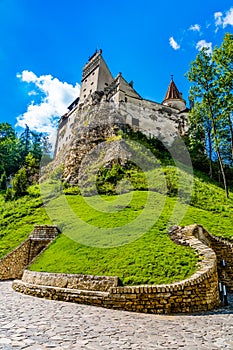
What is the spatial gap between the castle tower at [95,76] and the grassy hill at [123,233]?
3061 centimetres

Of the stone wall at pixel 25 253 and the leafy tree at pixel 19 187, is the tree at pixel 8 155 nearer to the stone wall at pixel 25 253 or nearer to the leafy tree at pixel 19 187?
the leafy tree at pixel 19 187

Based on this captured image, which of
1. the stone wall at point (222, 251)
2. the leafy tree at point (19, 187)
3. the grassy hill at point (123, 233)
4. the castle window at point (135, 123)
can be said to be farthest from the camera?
the castle window at point (135, 123)

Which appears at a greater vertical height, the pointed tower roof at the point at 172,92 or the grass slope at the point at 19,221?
the pointed tower roof at the point at 172,92

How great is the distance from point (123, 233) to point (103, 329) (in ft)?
22.5

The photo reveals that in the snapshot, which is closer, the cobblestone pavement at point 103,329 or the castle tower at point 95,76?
the cobblestone pavement at point 103,329

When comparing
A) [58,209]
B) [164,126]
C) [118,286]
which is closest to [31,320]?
[118,286]

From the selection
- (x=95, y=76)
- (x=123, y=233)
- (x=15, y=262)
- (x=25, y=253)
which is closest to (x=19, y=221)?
(x=25, y=253)

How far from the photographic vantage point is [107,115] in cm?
4141

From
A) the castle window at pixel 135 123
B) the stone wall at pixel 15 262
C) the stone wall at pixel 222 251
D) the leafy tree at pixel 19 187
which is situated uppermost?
the castle window at pixel 135 123

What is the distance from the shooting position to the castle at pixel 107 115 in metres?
38.0

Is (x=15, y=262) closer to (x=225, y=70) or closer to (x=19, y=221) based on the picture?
(x=19, y=221)

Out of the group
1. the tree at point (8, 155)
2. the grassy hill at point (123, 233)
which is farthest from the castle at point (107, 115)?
the grassy hill at point (123, 233)

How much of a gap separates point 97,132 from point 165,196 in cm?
1874

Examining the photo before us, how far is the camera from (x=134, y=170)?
97.2ft
